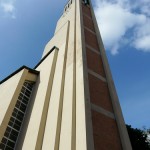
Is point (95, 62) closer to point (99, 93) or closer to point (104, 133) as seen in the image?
point (99, 93)

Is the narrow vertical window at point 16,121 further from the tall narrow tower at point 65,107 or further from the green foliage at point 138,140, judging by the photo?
the green foliage at point 138,140

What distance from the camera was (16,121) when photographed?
40.0 feet

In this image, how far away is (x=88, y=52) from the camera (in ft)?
51.2

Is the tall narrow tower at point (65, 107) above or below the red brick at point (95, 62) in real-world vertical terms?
below

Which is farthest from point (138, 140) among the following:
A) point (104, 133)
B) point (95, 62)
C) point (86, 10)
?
point (86, 10)

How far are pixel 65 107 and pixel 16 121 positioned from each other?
353 centimetres

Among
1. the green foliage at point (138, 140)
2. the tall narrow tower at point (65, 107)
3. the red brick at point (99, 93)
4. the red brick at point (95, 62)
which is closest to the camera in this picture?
the tall narrow tower at point (65, 107)

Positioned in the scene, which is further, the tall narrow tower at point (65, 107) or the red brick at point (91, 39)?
the red brick at point (91, 39)

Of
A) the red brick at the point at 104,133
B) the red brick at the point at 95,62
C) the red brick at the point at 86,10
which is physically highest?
the red brick at the point at 86,10

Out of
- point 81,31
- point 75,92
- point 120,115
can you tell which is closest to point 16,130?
point 75,92

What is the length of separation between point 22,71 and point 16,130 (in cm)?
422

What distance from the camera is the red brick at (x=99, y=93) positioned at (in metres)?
11.5

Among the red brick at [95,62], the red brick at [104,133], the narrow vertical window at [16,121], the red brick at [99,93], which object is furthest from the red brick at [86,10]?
the red brick at [104,133]

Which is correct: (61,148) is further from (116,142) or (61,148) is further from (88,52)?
(88,52)
